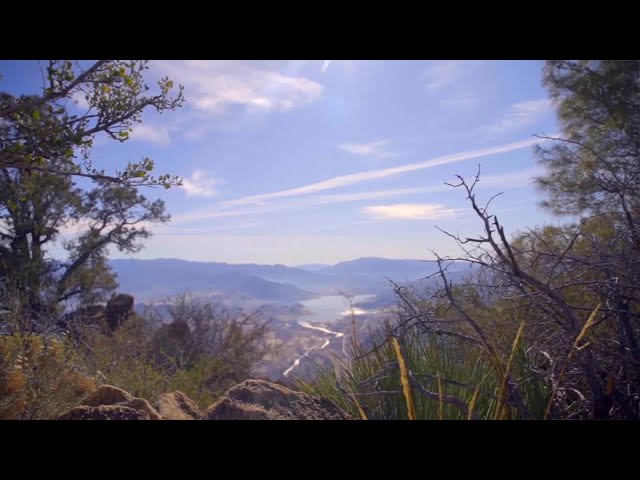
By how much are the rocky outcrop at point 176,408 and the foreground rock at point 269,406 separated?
8.5 inches

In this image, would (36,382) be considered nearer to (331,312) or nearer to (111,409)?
(111,409)

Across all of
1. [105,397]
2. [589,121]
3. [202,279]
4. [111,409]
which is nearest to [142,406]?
[111,409]

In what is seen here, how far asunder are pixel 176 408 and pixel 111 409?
1.89 feet

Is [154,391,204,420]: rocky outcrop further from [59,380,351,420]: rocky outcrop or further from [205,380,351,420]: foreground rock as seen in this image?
[205,380,351,420]: foreground rock

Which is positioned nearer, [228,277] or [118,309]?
[118,309]

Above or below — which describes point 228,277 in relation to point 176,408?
above

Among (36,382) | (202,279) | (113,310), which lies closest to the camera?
(36,382)

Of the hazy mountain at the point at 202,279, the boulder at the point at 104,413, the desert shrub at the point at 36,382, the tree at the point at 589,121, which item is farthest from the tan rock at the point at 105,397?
the hazy mountain at the point at 202,279

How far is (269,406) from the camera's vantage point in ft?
9.35

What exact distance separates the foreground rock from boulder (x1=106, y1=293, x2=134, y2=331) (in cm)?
907

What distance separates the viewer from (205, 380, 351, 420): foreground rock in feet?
8.82
